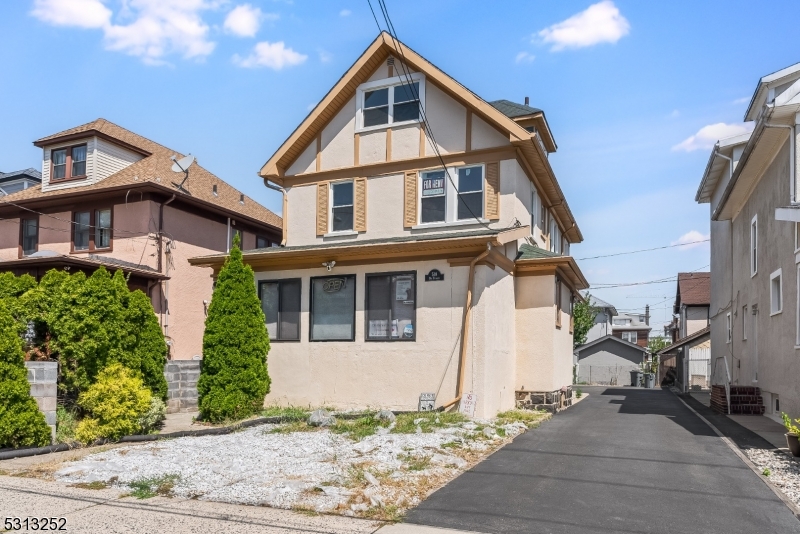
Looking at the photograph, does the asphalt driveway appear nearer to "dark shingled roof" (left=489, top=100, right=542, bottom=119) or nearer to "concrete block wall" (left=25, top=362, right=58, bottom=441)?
"concrete block wall" (left=25, top=362, right=58, bottom=441)

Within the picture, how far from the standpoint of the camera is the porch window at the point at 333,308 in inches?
588

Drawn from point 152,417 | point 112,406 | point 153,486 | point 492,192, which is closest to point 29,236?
point 152,417

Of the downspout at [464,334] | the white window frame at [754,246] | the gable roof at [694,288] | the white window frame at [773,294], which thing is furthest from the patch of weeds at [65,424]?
the gable roof at [694,288]

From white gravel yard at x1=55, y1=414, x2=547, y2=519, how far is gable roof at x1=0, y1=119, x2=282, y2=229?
1168 cm

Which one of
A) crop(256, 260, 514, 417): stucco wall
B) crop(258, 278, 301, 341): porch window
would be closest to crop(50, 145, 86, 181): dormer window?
crop(258, 278, 301, 341): porch window

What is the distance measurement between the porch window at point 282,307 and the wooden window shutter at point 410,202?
3.24 m

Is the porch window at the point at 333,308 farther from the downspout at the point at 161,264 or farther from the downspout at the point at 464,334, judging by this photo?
the downspout at the point at 161,264

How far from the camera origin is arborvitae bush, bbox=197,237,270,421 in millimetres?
13031

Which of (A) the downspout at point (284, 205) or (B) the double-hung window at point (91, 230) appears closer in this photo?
(A) the downspout at point (284, 205)

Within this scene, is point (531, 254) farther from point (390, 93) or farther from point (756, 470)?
point (756, 470)

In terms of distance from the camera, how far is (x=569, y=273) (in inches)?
731

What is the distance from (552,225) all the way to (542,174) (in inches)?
195

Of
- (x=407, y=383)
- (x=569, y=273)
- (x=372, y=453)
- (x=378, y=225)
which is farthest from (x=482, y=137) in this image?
(x=372, y=453)

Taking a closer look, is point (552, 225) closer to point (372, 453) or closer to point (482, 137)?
point (482, 137)
